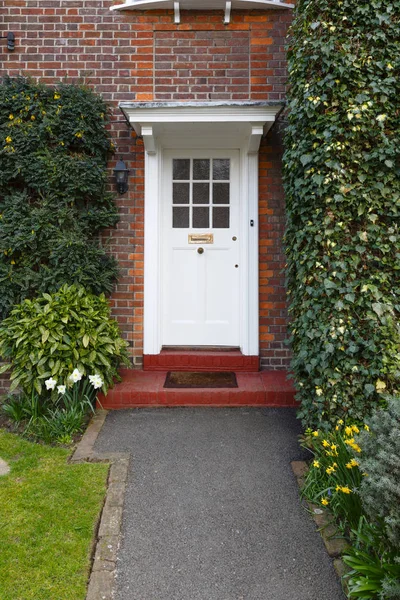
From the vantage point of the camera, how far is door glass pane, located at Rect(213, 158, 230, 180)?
5.18m

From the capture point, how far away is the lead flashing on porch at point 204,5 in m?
4.78

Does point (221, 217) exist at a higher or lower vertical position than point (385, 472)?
higher

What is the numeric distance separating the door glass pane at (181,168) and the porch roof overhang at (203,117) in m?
0.46

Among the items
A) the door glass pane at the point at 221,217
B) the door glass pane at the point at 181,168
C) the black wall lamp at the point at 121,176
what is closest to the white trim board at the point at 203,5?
the door glass pane at the point at 181,168

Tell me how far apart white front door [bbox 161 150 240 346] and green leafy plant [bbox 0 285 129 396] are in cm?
117

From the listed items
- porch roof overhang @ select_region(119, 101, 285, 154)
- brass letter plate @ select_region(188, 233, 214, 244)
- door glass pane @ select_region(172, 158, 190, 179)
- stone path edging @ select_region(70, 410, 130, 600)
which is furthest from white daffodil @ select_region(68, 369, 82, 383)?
door glass pane @ select_region(172, 158, 190, 179)

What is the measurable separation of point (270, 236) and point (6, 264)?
9.34 ft

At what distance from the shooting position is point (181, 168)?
17.1 feet

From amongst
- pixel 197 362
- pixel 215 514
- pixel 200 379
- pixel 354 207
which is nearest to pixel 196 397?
pixel 200 379

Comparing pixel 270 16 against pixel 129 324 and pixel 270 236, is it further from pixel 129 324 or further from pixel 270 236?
pixel 129 324

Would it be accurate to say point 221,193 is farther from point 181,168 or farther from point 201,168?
point 181,168

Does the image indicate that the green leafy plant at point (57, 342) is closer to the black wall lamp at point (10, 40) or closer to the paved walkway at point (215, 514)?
the paved walkway at point (215, 514)

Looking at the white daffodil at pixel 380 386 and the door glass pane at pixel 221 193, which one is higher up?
the door glass pane at pixel 221 193

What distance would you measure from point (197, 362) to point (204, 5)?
3.93 meters
